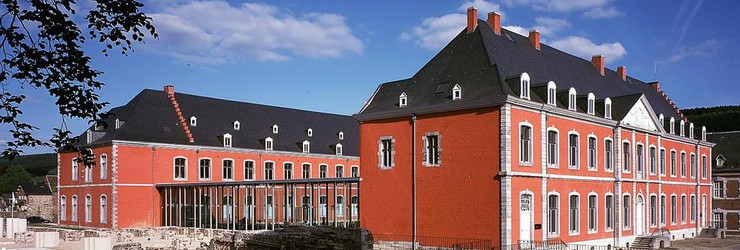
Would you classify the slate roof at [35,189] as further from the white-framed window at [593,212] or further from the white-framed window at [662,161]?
the white-framed window at [662,161]

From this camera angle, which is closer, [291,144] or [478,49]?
[478,49]

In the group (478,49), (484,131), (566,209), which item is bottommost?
(566,209)

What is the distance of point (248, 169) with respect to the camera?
151ft

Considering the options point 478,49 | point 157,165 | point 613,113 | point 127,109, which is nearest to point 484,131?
point 478,49

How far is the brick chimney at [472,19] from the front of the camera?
29.1 m

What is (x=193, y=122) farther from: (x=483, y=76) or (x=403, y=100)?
(x=483, y=76)

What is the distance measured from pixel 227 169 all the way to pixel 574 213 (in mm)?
24007

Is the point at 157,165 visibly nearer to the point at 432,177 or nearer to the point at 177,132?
the point at 177,132

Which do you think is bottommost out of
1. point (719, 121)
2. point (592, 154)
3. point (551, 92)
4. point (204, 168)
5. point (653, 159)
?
point (204, 168)

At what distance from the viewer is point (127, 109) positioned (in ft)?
138

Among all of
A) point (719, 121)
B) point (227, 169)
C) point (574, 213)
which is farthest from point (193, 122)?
point (719, 121)

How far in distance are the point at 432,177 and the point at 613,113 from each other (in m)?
10.8

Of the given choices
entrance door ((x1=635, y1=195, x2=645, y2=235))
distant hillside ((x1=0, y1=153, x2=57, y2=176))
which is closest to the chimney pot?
entrance door ((x1=635, y1=195, x2=645, y2=235))

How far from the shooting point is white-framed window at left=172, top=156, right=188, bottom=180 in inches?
1629
